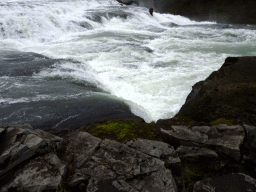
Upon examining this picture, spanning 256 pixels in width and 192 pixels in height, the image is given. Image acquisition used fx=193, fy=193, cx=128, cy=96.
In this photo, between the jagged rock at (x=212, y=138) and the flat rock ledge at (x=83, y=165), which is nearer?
the flat rock ledge at (x=83, y=165)

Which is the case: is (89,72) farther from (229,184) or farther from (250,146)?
(229,184)

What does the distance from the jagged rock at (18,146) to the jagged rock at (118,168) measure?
15.7 inches

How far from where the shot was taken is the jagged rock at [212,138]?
2875 millimetres

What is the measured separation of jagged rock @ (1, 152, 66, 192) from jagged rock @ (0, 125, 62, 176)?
111mm

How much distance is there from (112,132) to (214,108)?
2.43 meters

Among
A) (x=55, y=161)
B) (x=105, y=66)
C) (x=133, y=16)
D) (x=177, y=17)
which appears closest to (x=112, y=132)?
(x=55, y=161)

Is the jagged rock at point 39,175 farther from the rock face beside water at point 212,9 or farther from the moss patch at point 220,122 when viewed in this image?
the rock face beside water at point 212,9

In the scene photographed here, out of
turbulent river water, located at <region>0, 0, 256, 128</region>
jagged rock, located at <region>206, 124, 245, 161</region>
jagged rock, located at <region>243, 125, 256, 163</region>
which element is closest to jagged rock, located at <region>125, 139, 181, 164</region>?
jagged rock, located at <region>206, 124, 245, 161</region>

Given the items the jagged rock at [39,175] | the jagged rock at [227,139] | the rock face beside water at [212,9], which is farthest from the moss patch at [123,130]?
the rock face beside water at [212,9]

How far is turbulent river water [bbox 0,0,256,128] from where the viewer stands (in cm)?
534

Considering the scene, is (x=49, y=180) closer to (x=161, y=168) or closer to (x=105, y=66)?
(x=161, y=168)

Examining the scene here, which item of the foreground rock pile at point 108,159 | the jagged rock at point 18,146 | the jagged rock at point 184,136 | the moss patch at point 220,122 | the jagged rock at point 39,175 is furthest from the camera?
the moss patch at point 220,122

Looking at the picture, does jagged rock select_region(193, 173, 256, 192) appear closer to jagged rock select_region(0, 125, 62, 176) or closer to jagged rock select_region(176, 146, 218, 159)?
jagged rock select_region(176, 146, 218, 159)

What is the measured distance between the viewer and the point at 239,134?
10.1 feet
